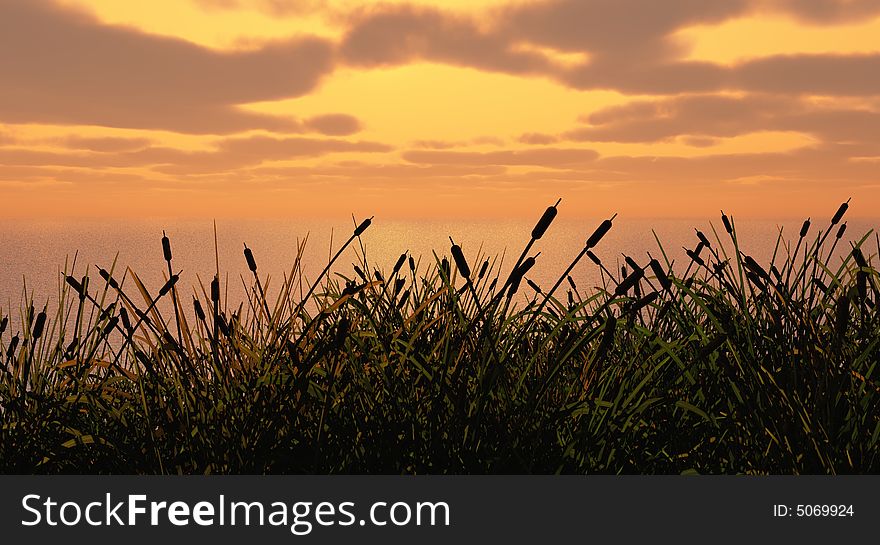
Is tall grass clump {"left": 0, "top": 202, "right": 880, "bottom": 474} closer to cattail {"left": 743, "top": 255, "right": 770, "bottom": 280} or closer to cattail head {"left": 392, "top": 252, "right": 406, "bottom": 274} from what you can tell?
cattail {"left": 743, "top": 255, "right": 770, "bottom": 280}

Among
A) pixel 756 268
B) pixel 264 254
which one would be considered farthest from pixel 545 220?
pixel 264 254

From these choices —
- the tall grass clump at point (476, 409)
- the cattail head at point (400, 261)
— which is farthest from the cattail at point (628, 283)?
the cattail head at point (400, 261)

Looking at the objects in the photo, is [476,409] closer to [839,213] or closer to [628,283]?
[628,283]

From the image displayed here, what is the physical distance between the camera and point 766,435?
101 inches

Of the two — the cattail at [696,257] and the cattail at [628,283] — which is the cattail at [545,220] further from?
the cattail at [696,257]

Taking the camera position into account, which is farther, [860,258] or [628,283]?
[860,258]

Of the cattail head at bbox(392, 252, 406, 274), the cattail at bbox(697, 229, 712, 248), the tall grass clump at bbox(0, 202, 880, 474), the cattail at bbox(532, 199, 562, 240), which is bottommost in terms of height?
the tall grass clump at bbox(0, 202, 880, 474)

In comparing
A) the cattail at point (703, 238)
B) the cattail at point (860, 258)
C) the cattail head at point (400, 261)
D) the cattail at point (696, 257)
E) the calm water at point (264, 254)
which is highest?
the cattail at point (703, 238)

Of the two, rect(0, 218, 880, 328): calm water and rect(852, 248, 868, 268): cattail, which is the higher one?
rect(852, 248, 868, 268): cattail

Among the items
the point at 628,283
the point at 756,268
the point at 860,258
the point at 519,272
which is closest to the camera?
the point at 519,272

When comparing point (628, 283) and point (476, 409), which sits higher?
point (628, 283)

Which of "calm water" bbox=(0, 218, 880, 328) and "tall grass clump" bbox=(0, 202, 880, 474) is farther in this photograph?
"calm water" bbox=(0, 218, 880, 328)

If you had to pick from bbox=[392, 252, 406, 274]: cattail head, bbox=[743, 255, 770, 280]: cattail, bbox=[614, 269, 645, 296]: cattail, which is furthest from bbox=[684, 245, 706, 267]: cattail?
bbox=[392, 252, 406, 274]: cattail head
